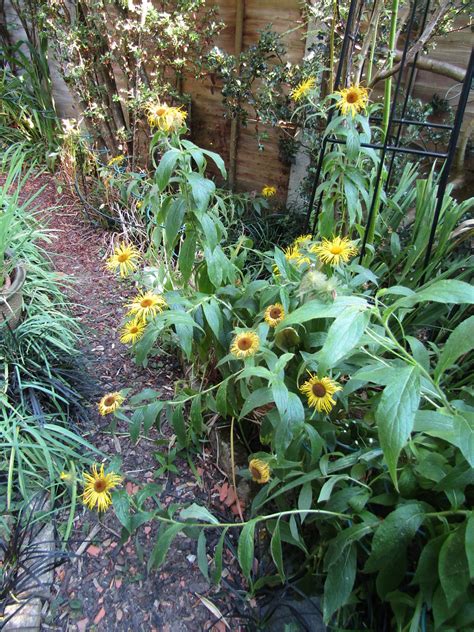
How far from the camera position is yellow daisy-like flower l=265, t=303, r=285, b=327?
110 centimetres

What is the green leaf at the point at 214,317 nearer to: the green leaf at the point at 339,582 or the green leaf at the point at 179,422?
the green leaf at the point at 179,422

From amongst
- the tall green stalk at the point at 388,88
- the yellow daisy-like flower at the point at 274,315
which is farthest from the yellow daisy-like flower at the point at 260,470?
the tall green stalk at the point at 388,88

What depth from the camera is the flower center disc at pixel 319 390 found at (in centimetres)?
95

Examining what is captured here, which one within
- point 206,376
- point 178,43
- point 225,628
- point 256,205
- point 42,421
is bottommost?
point 225,628

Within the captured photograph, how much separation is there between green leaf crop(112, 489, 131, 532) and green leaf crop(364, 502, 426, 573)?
534 mm

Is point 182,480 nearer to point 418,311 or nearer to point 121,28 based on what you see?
point 418,311

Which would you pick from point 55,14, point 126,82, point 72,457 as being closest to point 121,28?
point 126,82

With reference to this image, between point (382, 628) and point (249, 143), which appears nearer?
point (382, 628)

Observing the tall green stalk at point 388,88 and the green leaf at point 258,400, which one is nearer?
the green leaf at point 258,400

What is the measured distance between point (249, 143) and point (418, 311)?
207 centimetres

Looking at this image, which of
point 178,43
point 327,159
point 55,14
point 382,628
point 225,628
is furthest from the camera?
point 55,14

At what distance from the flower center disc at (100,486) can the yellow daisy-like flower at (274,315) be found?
0.54 meters

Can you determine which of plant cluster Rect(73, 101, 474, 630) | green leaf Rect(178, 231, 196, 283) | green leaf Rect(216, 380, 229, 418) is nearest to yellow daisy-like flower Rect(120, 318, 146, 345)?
plant cluster Rect(73, 101, 474, 630)

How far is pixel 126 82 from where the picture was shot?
9.88 ft
